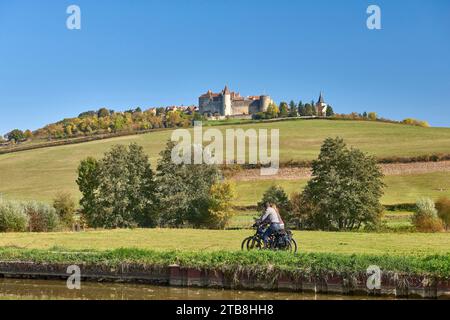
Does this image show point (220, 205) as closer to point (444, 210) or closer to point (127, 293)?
point (444, 210)

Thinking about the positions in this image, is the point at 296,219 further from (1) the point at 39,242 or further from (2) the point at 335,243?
(1) the point at 39,242

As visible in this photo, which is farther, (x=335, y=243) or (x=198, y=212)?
(x=198, y=212)

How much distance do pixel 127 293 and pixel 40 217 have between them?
31371 mm

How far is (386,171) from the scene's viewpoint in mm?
88750

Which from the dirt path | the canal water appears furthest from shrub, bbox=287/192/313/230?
the dirt path

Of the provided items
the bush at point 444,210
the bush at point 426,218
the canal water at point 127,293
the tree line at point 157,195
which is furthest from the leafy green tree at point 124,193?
the canal water at point 127,293

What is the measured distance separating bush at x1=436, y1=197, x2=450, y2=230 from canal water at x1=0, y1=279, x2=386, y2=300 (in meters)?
32.7

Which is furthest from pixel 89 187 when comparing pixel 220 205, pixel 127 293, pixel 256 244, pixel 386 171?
pixel 386 171

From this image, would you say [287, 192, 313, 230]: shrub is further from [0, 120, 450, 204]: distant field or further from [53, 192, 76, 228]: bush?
[53, 192, 76, 228]: bush

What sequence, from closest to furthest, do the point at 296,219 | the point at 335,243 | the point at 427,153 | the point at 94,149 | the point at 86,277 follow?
the point at 86,277, the point at 335,243, the point at 296,219, the point at 427,153, the point at 94,149

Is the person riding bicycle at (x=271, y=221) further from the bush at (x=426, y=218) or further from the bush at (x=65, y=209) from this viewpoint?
the bush at (x=65, y=209)
